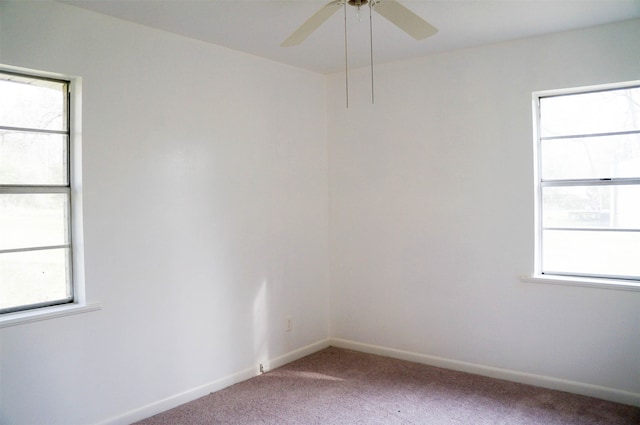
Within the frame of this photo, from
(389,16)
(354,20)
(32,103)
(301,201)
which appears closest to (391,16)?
(389,16)

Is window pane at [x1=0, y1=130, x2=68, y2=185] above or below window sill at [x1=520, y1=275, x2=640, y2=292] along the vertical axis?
above

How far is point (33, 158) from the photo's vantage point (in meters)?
2.85

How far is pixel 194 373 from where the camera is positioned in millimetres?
3523

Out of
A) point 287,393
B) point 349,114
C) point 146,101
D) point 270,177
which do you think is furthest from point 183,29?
point 287,393

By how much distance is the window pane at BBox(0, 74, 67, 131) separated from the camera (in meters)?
2.76

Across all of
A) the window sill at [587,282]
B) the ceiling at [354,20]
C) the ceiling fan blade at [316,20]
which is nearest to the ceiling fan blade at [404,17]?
the ceiling fan blade at [316,20]

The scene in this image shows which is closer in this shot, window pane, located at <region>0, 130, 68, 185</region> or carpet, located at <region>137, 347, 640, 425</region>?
window pane, located at <region>0, 130, 68, 185</region>

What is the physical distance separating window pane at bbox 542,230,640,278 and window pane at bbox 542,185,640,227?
0.19 feet

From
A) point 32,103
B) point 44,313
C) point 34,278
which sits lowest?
point 44,313

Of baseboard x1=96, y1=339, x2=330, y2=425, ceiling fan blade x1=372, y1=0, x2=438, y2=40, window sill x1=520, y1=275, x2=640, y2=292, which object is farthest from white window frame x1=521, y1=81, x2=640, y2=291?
baseboard x1=96, y1=339, x2=330, y2=425

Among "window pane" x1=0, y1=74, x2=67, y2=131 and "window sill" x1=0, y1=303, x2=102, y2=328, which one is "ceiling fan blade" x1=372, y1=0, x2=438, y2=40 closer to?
"window pane" x1=0, y1=74, x2=67, y2=131

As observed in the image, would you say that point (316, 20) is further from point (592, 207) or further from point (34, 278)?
point (592, 207)

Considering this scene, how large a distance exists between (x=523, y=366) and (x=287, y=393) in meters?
1.79

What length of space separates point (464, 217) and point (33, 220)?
10.00 ft
